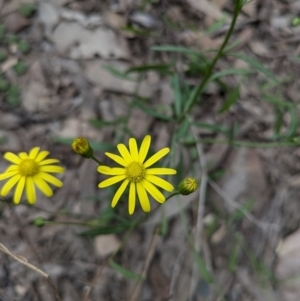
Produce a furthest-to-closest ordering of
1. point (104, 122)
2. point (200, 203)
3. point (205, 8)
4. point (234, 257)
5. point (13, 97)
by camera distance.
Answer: point (205, 8) < point (13, 97) < point (234, 257) < point (104, 122) < point (200, 203)

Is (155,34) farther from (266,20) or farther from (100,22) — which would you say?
(266,20)

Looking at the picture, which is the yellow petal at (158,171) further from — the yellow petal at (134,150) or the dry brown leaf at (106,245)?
the dry brown leaf at (106,245)

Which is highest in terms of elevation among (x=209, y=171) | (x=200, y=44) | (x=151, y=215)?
(x=200, y=44)

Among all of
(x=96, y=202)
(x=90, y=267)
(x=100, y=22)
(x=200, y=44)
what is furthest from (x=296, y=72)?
(x=90, y=267)

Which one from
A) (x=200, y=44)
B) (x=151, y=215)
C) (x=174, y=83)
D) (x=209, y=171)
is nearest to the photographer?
(x=174, y=83)

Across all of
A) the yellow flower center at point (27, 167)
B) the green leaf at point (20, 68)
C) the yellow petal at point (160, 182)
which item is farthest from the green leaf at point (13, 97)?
the yellow petal at point (160, 182)

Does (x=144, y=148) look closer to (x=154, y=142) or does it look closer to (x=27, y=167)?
(x=27, y=167)

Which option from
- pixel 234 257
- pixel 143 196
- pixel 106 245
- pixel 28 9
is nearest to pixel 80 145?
pixel 143 196
